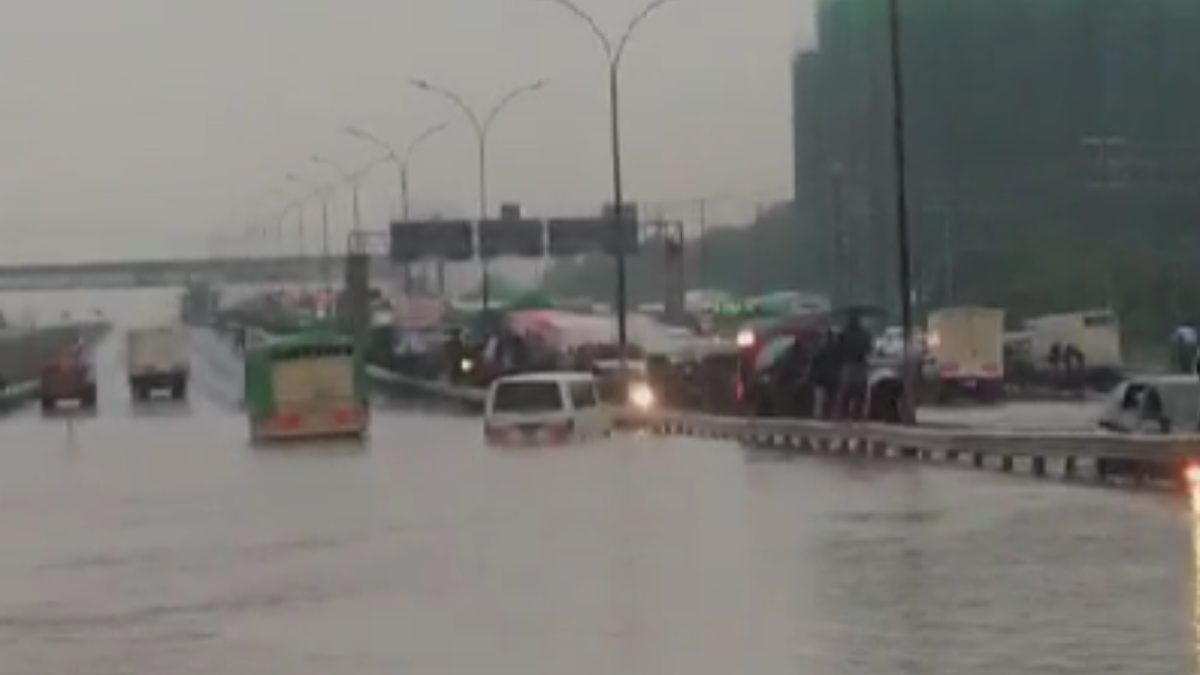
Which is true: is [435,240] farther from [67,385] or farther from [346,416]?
[346,416]

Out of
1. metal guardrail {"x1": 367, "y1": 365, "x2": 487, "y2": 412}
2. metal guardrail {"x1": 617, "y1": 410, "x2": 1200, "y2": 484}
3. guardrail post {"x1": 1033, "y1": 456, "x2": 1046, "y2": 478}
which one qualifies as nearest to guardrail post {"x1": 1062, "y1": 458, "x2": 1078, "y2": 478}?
metal guardrail {"x1": 617, "y1": 410, "x2": 1200, "y2": 484}

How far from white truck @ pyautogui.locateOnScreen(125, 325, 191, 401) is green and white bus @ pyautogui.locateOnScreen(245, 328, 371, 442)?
147ft

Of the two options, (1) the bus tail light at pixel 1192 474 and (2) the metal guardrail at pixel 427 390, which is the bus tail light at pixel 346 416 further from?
(1) the bus tail light at pixel 1192 474

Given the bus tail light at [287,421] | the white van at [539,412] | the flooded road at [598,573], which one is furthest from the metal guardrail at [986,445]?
the bus tail light at [287,421]

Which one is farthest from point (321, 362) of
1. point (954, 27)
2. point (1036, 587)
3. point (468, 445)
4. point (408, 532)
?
point (954, 27)

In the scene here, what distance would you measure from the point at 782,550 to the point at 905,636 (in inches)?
356

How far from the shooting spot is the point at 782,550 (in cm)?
2898

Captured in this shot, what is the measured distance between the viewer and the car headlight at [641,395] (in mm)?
71738

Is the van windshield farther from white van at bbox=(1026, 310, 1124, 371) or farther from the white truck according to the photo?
the white truck

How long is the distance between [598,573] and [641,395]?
4659 centimetres

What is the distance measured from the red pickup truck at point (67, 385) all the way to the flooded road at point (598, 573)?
5596cm

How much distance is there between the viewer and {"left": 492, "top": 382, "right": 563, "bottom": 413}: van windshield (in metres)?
60.5

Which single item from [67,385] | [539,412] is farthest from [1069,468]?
[67,385]

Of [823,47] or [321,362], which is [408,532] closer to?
[321,362]
